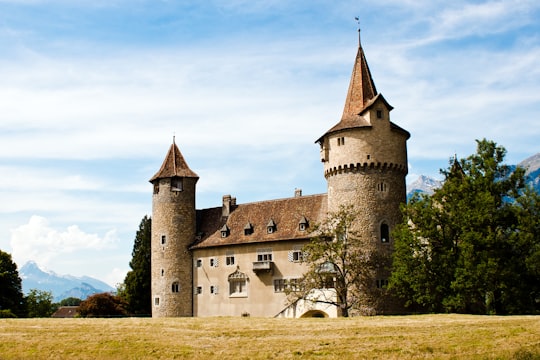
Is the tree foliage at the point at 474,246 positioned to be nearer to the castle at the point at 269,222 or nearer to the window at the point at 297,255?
the castle at the point at 269,222

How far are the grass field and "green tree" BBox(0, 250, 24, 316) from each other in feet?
114

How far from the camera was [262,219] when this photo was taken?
62.8 metres

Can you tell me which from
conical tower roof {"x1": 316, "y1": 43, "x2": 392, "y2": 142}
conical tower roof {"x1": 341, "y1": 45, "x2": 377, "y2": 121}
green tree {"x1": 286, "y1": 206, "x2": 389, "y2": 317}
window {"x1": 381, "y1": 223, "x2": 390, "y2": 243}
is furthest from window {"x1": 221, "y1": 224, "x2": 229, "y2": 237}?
window {"x1": 381, "y1": 223, "x2": 390, "y2": 243}

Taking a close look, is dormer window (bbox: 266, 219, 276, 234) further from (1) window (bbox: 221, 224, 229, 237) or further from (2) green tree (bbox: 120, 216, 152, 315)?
(2) green tree (bbox: 120, 216, 152, 315)

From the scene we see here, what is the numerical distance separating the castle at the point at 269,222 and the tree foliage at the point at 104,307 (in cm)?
1583

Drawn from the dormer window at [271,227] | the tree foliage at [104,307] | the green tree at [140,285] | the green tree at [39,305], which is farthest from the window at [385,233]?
the green tree at [39,305]

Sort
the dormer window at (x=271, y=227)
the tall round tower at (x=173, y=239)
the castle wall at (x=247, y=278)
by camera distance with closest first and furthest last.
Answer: the castle wall at (x=247, y=278), the dormer window at (x=271, y=227), the tall round tower at (x=173, y=239)

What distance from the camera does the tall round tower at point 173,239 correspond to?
63875mm

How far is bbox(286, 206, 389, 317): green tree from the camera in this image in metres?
51.5

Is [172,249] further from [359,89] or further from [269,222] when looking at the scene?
[359,89]

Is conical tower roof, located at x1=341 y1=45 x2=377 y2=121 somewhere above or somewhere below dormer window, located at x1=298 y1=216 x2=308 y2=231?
above

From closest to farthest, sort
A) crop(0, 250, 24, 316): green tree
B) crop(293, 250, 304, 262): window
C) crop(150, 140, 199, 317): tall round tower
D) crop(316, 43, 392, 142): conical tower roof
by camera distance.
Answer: crop(316, 43, 392, 142): conical tower roof, crop(293, 250, 304, 262): window, crop(150, 140, 199, 317): tall round tower, crop(0, 250, 24, 316): green tree

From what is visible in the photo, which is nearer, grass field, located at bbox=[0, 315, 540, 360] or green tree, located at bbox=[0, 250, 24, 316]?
grass field, located at bbox=[0, 315, 540, 360]

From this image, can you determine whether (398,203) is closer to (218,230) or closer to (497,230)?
(497,230)
